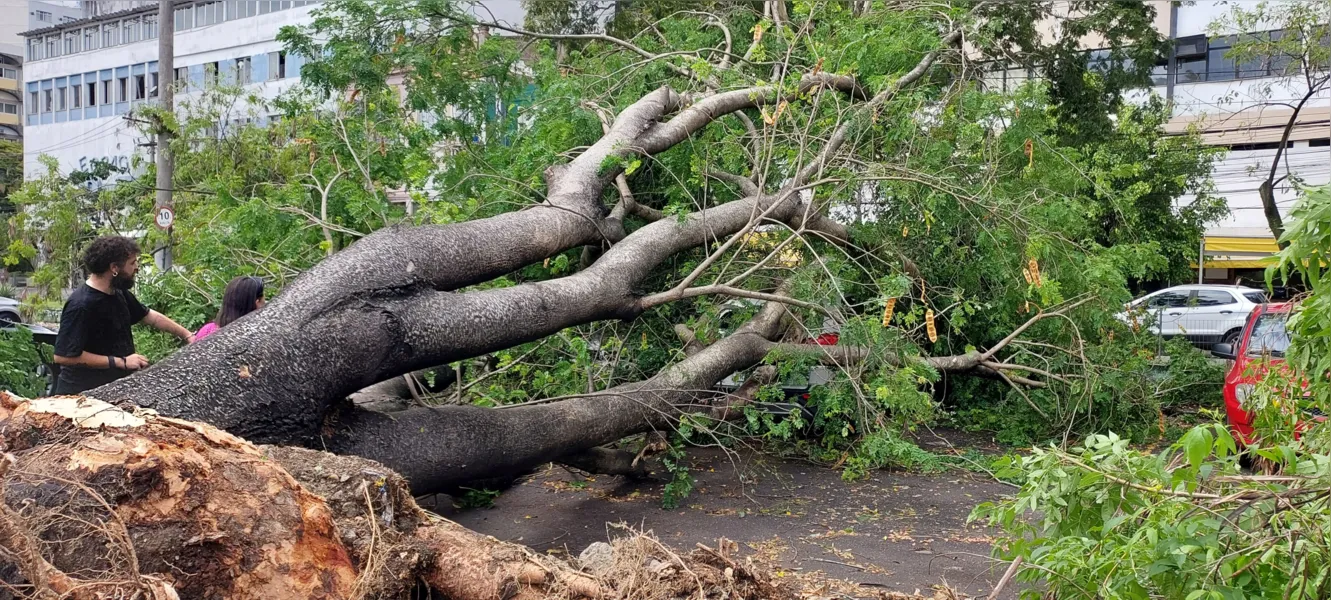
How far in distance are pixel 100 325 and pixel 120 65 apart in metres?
37.9

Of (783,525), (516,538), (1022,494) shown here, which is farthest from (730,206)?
(1022,494)

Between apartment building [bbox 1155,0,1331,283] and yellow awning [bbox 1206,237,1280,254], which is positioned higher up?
apartment building [bbox 1155,0,1331,283]

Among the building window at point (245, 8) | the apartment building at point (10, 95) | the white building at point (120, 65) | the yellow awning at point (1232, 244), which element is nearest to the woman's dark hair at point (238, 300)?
the yellow awning at point (1232, 244)

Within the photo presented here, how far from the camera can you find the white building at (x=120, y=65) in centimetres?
3247

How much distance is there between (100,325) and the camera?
5.25 metres

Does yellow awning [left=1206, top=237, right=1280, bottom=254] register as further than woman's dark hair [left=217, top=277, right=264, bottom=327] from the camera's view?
Yes

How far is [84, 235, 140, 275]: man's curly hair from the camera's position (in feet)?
17.3

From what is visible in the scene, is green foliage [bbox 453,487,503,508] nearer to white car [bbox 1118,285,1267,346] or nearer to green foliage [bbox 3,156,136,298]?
white car [bbox 1118,285,1267,346]

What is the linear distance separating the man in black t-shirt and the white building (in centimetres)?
2412

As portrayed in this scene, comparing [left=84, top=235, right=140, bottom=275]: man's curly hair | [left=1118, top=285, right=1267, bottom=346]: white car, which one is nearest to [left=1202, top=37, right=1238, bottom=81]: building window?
[left=1118, top=285, right=1267, bottom=346]: white car

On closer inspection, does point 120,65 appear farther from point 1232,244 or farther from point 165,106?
point 1232,244

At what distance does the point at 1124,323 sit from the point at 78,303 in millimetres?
7648

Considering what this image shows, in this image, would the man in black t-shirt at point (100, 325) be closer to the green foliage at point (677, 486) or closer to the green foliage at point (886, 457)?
the green foliage at point (677, 486)

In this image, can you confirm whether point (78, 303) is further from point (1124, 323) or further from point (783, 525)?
point (1124, 323)
